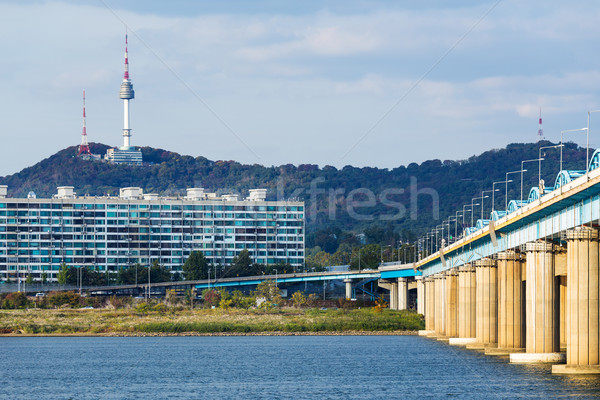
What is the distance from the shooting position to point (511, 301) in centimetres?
9938

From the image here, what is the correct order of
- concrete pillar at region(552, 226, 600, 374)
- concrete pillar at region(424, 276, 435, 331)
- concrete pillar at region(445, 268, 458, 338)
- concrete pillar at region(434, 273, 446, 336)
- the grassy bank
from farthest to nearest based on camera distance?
concrete pillar at region(424, 276, 435, 331), the grassy bank, concrete pillar at region(434, 273, 446, 336), concrete pillar at region(445, 268, 458, 338), concrete pillar at region(552, 226, 600, 374)

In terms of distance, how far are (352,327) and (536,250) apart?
83.9 m

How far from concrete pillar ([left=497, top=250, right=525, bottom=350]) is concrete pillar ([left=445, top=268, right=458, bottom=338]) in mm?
35822

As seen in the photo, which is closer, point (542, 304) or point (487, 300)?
point (542, 304)

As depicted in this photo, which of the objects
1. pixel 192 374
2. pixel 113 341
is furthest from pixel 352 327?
pixel 192 374

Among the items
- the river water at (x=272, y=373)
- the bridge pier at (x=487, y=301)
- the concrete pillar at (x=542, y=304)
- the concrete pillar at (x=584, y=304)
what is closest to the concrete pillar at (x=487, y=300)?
the bridge pier at (x=487, y=301)

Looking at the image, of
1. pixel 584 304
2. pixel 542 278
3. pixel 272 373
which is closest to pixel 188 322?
pixel 272 373

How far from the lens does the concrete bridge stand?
2719 inches

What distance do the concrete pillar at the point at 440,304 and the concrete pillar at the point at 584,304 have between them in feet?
254

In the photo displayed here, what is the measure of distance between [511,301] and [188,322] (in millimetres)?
73647

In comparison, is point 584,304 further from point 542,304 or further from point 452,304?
point 452,304

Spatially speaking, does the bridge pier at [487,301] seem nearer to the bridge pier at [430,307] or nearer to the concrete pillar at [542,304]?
the concrete pillar at [542,304]

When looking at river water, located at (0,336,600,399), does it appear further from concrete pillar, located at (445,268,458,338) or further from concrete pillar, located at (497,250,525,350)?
concrete pillar, located at (445,268,458,338)

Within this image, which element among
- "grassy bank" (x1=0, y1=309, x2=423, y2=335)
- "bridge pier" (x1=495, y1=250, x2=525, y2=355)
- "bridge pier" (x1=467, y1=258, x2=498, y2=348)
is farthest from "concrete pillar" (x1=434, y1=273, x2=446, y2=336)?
"bridge pier" (x1=495, y1=250, x2=525, y2=355)
